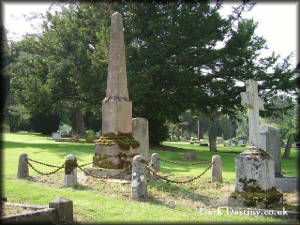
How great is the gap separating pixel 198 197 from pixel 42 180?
18.8ft

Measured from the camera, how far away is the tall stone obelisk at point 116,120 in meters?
10.8

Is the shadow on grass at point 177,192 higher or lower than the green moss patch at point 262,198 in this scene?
lower

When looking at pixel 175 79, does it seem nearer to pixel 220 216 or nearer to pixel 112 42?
pixel 112 42

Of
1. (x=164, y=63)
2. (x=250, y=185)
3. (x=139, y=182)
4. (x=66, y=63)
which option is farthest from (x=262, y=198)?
(x=66, y=63)

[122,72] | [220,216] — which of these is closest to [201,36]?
[122,72]

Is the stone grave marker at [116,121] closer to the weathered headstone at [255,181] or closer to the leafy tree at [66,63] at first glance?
the weathered headstone at [255,181]

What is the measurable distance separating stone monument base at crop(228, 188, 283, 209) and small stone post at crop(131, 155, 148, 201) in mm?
2253

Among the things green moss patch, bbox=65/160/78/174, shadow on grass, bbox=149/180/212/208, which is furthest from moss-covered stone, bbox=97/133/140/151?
shadow on grass, bbox=149/180/212/208

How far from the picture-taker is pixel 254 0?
2336cm

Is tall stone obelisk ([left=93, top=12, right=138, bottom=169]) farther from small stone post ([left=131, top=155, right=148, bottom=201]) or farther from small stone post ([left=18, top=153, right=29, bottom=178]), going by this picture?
small stone post ([left=131, top=155, right=148, bottom=201])

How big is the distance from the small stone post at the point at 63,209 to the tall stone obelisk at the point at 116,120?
5148mm

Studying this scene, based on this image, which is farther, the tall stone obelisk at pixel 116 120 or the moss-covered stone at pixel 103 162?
the tall stone obelisk at pixel 116 120

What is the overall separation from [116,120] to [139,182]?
3.76 meters

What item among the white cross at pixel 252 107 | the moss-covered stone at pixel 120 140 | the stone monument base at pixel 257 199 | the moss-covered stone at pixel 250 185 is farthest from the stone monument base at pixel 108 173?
the white cross at pixel 252 107
